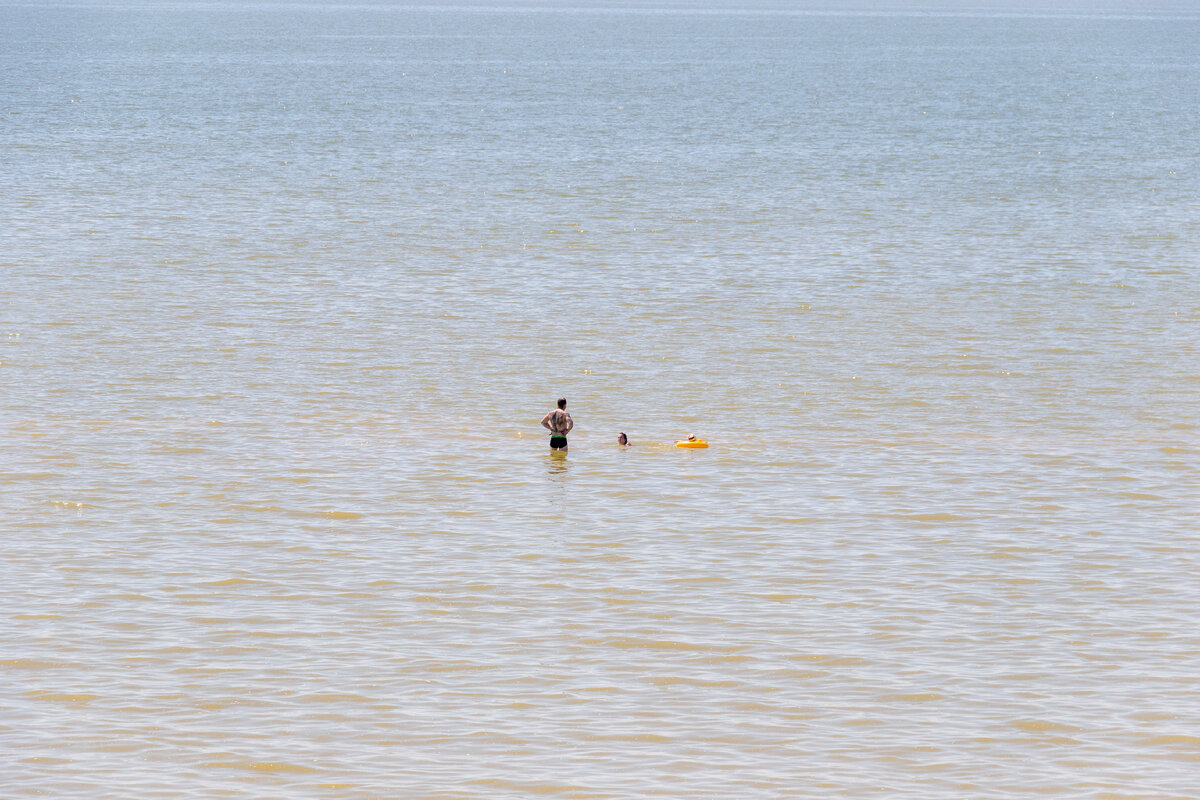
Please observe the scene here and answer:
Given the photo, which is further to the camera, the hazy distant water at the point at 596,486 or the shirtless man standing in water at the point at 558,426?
the shirtless man standing in water at the point at 558,426

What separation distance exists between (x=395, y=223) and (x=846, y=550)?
39.8 meters

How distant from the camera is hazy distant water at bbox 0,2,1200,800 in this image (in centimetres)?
2027

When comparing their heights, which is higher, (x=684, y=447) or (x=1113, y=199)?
(x=1113, y=199)

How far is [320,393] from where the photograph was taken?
3997cm

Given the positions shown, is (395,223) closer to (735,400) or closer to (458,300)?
(458,300)

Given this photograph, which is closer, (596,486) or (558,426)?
(596,486)

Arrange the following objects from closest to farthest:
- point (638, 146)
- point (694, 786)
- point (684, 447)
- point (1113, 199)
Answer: point (694, 786) < point (684, 447) < point (1113, 199) < point (638, 146)

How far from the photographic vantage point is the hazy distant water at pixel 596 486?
20266 millimetres

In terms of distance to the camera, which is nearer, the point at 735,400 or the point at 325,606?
the point at 325,606

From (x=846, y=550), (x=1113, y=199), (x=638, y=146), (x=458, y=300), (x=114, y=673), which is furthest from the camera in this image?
(x=638, y=146)

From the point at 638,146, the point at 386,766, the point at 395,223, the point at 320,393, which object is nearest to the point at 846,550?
the point at 386,766

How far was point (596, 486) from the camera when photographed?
32125 mm

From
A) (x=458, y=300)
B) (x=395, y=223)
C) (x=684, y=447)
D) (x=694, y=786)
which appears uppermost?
(x=395, y=223)

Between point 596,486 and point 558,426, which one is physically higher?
point 558,426
